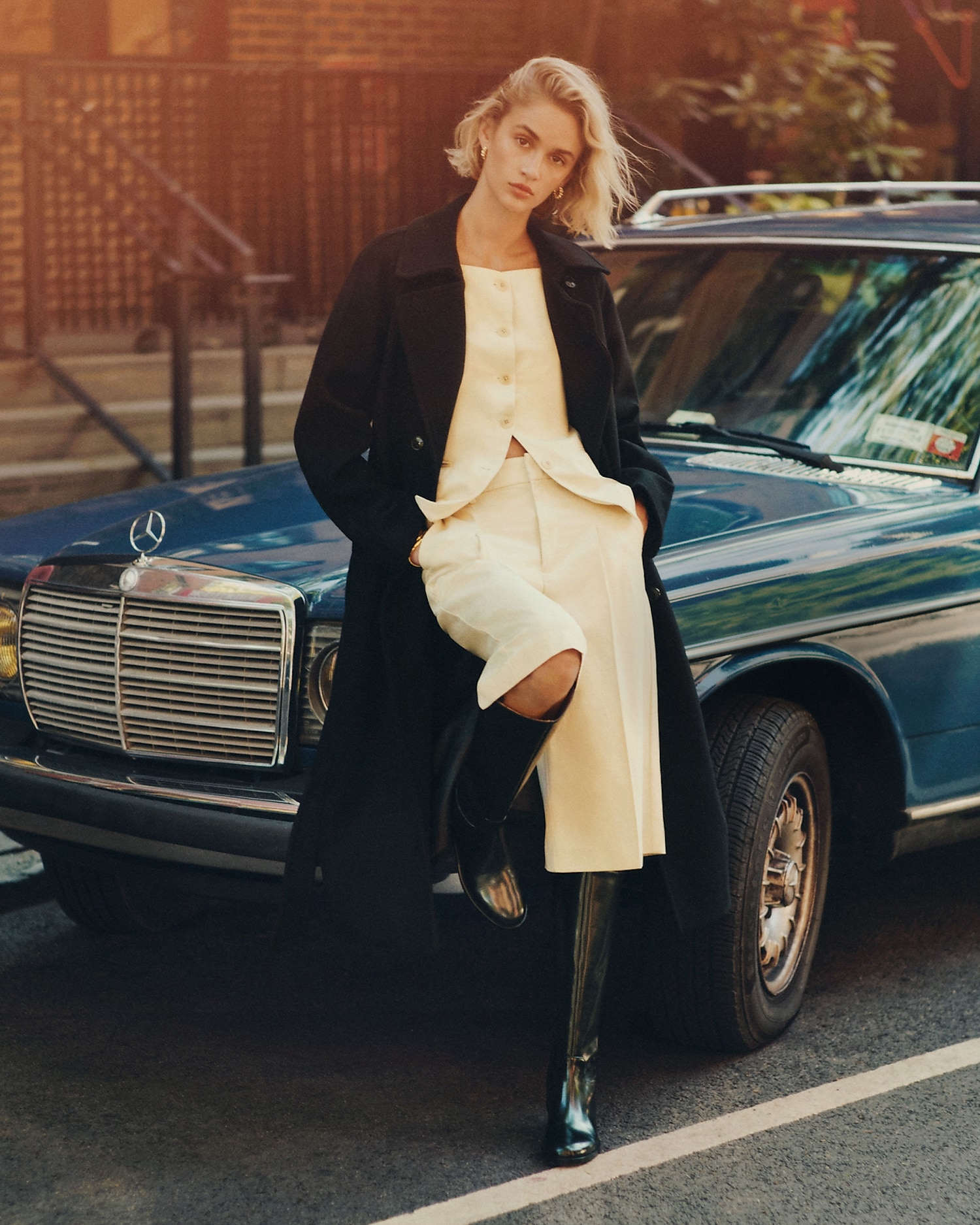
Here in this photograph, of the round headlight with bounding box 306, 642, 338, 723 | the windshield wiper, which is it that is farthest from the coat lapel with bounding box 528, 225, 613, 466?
the windshield wiper

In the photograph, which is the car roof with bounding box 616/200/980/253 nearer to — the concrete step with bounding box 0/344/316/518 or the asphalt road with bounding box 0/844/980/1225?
the asphalt road with bounding box 0/844/980/1225

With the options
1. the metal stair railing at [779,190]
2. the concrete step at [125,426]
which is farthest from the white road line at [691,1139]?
the concrete step at [125,426]

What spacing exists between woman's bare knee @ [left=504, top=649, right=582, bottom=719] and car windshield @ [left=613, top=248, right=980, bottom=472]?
1651mm

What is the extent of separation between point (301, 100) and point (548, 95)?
8.30 meters

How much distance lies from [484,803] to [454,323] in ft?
3.07

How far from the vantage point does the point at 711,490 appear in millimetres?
4371

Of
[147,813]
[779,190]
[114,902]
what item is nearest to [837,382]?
[779,190]

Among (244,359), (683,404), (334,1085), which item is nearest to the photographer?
(334,1085)

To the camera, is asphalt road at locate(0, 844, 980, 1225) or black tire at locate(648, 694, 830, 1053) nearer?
asphalt road at locate(0, 844, 980, 1225)

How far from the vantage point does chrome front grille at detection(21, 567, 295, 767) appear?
3840 millimetres

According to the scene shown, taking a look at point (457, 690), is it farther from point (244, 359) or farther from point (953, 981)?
point (244, 359)

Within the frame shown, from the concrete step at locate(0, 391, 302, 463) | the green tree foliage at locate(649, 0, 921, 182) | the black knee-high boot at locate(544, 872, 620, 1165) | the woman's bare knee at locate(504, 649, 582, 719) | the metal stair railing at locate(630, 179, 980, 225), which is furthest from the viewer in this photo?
the green tree foliage at locate(649, 0, 921, 182)

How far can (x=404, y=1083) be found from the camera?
3.96 metres

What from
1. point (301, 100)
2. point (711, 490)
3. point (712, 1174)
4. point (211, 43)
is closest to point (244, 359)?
point (301, 100)
